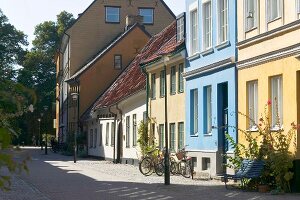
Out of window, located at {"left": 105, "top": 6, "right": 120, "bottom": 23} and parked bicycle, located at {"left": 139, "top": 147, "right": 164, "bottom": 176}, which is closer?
parked bicycle, located at {"left": 139, "top": 147, "right": 164, "bottom": 176}

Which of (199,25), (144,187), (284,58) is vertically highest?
(199,25)

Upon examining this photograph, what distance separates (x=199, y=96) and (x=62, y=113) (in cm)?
4454

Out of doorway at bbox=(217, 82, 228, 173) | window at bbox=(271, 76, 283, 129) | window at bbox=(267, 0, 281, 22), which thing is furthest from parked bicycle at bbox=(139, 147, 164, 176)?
window at bbox=(267, 0, 281, 22)

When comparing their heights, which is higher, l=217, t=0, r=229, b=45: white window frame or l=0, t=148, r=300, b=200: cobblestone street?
l=217, t=0, r=229, b=45: white window frame

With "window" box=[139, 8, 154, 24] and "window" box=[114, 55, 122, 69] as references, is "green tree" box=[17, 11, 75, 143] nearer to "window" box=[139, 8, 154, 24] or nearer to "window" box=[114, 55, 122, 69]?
"window" box=[139, 8, 154, 24]

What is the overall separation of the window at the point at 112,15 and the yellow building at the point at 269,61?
36.9m

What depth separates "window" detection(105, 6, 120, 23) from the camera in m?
56.0

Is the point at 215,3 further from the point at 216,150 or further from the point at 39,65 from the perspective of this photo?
the point at 39,65

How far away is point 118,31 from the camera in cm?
5625

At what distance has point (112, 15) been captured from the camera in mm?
56062

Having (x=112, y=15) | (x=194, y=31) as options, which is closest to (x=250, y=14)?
(x=194, y=31)

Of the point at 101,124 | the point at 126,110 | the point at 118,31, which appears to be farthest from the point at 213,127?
the point at 118,31

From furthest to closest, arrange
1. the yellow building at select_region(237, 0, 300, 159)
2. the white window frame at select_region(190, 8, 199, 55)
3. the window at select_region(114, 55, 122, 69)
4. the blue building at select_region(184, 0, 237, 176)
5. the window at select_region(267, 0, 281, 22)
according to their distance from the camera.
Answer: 1. the window at select_region(114, 55, 122, 69)
2. the white window frame at select_region(190, 8, 199, 55)
3. the blue building at select_region(184, 0, 237, 176)
4. the window at select_region(267, 0, 281, 22)
5. the yellow building at select_region(237, 0, 300, 159)

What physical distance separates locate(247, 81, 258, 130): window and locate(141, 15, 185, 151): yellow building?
5.38 m
